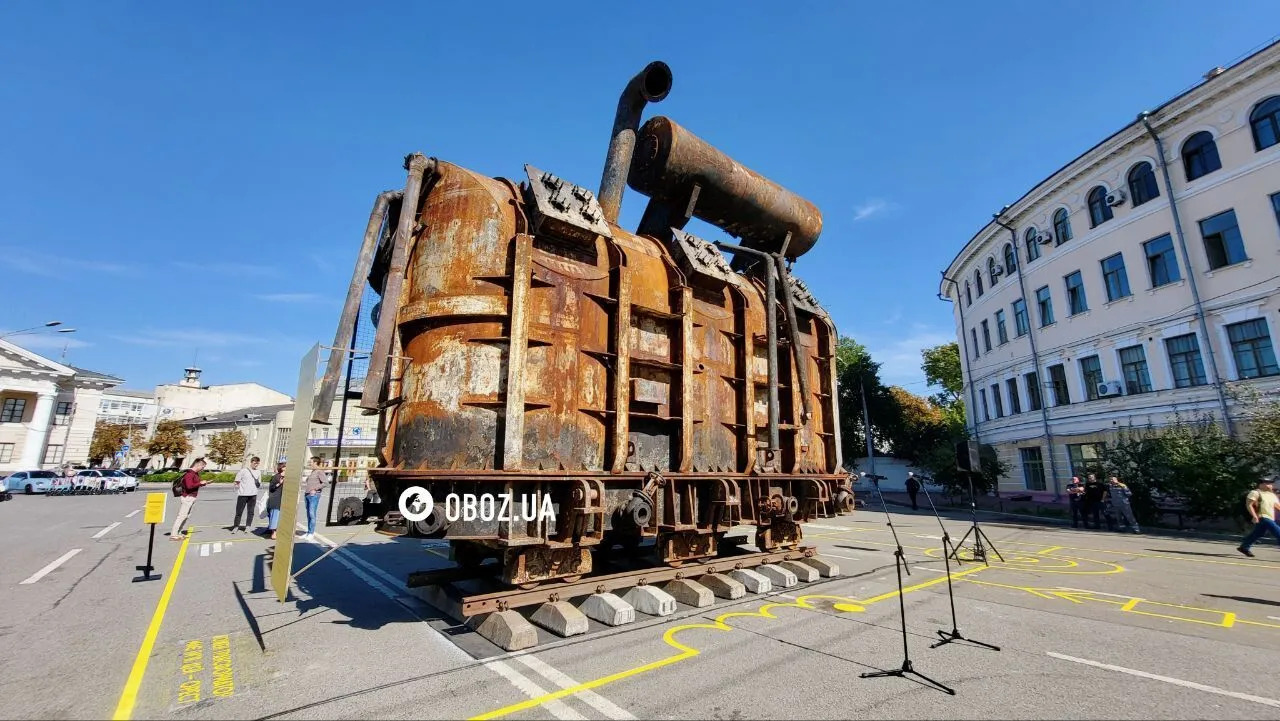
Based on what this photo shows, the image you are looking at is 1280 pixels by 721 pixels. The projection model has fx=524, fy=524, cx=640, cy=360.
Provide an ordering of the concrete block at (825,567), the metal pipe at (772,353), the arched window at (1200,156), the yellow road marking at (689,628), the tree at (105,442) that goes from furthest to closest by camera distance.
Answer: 1. the tree at (105,442)
2. the arched window at (1200,156)
3. the concrete block at (825,567)
4. the metal pipe at (772,353)
5. the yellow road marking at (689,628)

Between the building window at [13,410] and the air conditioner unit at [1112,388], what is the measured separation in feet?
232

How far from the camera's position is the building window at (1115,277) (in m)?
22.0

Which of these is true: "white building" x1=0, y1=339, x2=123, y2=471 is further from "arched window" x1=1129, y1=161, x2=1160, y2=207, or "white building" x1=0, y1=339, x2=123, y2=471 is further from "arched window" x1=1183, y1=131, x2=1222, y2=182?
"arched window" x1=1183, y1=131, x2=1222, y2=182

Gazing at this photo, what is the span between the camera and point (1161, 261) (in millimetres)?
20703

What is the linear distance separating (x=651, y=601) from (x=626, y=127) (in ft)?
22.4

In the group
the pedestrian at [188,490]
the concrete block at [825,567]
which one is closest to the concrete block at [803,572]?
the concrete block at [825,567]

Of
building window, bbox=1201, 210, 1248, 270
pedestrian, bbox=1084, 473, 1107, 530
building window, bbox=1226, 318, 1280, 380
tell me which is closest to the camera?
pedestrian, bbox=1084, 473, 1107, 530

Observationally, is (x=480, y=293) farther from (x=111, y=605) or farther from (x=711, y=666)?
(x=111, y=605)

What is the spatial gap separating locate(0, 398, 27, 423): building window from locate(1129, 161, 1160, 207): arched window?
72.6 m

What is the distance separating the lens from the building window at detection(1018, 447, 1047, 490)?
25.7m

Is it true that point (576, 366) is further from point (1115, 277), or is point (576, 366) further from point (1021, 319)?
point (1021, 319)

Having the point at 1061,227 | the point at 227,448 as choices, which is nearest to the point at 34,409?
the point at 227,448

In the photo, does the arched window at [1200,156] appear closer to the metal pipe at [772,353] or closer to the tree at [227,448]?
the metal pipe at [772,353]

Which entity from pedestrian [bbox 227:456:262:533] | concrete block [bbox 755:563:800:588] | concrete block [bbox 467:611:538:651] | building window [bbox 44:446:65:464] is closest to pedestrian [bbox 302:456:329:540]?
pedestrian [bbox 227:456:262:533]
